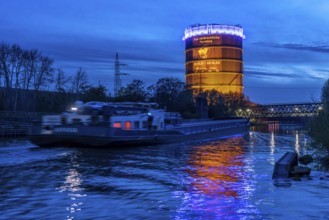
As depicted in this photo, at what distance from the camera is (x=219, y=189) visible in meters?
18.2

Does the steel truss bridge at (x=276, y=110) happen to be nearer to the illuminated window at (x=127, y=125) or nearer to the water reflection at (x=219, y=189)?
the illuminated window at (x=127, y=125)

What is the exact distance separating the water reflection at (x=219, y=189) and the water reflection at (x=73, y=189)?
3.16 metres

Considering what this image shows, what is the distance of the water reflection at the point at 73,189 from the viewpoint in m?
14.5

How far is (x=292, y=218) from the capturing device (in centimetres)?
1313

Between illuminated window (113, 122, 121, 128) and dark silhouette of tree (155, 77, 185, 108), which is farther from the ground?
dark silhouette of tree (155, 77, 185, 108)

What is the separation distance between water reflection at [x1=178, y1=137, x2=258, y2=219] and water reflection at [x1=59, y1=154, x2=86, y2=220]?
10.4 feet

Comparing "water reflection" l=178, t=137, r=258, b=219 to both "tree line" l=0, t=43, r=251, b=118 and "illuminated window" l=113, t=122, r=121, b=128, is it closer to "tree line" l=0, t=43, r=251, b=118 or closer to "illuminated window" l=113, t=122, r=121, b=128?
"illuminated window" l=113, t=122, r=121, b=128

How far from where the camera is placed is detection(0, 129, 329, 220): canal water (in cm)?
1390

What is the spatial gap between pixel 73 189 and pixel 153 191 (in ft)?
9.83

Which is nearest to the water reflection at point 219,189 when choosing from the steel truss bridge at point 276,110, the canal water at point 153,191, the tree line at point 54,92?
the canal water at point 153,191

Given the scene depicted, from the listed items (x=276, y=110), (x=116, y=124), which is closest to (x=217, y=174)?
(x=116, y=124)

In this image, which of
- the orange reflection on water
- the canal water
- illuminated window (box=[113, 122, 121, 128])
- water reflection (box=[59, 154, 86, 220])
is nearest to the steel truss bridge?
illuminated window (box=[113, 122, 121, 128])

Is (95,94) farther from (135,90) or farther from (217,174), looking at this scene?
(217,174)

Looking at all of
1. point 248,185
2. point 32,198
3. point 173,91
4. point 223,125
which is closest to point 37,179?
point 32,198
